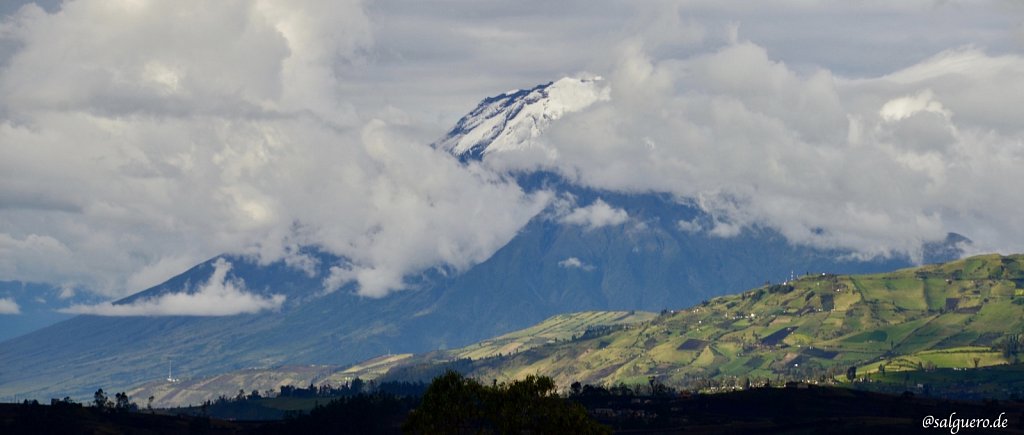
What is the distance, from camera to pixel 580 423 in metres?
188

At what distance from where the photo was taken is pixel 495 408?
19350 cm

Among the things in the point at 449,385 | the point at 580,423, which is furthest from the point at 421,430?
the point at 580,423

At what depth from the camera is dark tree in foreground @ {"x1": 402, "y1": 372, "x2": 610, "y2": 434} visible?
191m

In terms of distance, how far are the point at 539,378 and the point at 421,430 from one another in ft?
55.1

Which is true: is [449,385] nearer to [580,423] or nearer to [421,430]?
[421,430]

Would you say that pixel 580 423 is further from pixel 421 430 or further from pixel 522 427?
pixel 421 430

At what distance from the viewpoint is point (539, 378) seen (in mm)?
194625

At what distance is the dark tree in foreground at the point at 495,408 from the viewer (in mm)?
190750

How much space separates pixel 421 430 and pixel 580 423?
69.2 feet

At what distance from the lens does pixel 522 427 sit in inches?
7525

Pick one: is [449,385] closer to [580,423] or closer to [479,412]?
[479,412]

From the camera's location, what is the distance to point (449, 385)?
196375 millimetres

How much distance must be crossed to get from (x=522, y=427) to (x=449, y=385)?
12.0 m

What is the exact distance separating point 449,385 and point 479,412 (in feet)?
17.9
